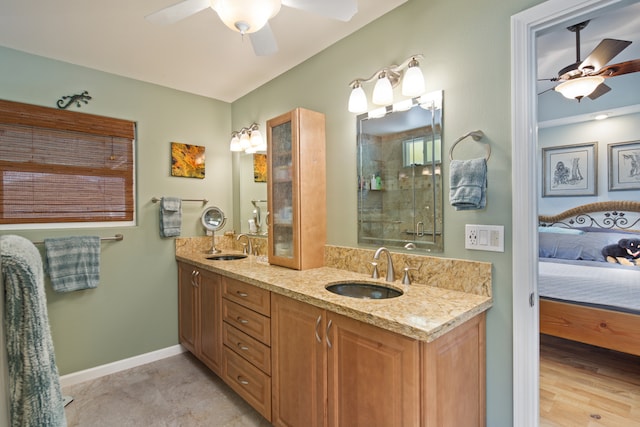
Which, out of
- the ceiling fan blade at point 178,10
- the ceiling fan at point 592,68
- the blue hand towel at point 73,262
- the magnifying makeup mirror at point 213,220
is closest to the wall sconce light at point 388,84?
Answer: the ceiling fan blade at point 178,10

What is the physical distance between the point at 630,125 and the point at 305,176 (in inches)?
144

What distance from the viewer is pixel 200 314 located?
252 centimetres

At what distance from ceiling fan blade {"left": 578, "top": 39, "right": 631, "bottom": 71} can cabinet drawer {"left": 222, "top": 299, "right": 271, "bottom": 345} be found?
275 centimetres

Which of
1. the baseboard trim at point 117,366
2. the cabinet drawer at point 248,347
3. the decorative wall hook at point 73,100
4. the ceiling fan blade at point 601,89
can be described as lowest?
the baseboard trim at point 117,366

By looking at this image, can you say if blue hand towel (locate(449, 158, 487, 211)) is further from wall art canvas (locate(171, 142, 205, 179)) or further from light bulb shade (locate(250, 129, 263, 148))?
wall art canvas (locate(171, 142, 205, 179))

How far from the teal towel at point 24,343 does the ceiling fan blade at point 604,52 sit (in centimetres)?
294

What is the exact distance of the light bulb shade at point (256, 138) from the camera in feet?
9.21

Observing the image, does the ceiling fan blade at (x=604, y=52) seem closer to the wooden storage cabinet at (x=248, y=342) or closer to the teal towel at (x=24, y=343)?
the wooden storage cabinet at (x=248, y=342)

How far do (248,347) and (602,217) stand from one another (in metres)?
4.08

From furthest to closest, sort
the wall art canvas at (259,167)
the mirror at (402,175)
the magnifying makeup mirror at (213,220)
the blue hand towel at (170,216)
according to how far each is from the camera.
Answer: the magnifying makeup mirror at (213,220)
the wall art canvas at (259,167)
the blue hand towel at (170,216)
the mirror at (402,175)

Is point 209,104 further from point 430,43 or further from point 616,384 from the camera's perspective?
point 616,384

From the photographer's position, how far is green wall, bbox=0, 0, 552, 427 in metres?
1.45

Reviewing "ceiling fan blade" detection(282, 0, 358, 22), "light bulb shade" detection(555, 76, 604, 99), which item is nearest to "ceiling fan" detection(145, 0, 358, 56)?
"ceiling fan blade" detection(282, 0, 358, 22)

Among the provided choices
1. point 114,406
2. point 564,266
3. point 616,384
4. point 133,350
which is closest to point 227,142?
point 133,350
